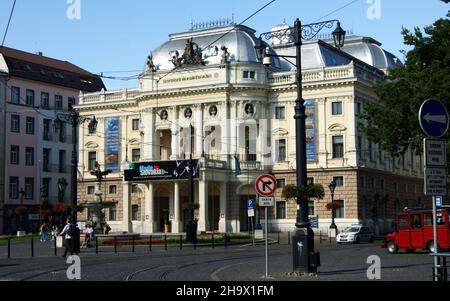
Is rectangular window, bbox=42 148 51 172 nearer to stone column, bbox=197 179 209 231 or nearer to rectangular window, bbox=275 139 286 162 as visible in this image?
stone column, bbox=197 179 209 231

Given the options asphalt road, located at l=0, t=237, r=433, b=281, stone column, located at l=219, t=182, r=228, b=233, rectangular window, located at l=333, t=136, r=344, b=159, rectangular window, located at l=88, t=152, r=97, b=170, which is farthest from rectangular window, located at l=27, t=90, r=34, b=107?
asphalt road, located at l=0, t=237, r=433, b=281

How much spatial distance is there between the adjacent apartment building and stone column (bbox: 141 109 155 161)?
35.7ft

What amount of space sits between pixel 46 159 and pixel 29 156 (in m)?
2.88

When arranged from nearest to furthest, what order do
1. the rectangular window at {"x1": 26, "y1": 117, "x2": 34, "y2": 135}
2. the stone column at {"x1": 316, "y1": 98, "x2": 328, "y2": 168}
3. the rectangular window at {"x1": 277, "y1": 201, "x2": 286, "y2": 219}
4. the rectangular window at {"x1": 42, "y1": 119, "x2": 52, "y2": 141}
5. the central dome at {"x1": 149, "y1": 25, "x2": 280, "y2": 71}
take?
1. the stone column at {"x1": 316, "y1": 98, "x2": 328, "y2": 168}
2. the rectangular window at {"x1": 277, "y1": 201, "x2": 286, "y2": 219}
3. the central dome at {"x1": 149, "y1": 25, "x2": 280, "y2": 71}
4. the rectangular window at {"x1": 26, "y1": 117, "x2": 34, "y2": 135}
5. the rectangular window at {"x1": 42, "y1": 119, "x2": 52, "y2": 141}

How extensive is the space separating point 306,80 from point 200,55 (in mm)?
10345

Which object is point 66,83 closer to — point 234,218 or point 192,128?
point 192,128

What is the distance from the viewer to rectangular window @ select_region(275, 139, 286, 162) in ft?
224

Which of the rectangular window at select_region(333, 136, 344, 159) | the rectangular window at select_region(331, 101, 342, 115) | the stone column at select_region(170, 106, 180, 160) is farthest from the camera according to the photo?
the stone column at select_region(170, 106, 180, 160)

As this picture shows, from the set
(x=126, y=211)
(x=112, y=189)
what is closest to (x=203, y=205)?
(x=126, y=211)

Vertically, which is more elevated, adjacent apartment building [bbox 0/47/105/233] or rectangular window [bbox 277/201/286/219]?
adjacent apartment building [bbox 0/47/105/233]

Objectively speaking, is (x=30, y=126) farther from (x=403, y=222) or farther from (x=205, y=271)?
(x=205, y=271)

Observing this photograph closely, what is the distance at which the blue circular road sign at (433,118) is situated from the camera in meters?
13.1

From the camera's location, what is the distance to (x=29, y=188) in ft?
266
